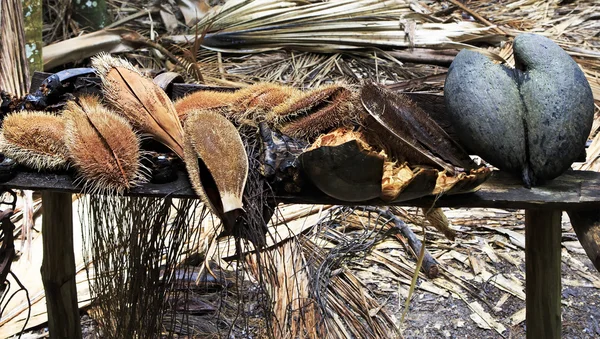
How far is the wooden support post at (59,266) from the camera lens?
6.27 ft

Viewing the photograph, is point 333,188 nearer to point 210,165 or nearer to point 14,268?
point 210,165

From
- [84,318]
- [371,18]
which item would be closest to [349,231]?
[84,318]

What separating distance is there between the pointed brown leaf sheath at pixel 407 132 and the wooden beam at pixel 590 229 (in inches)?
11.4

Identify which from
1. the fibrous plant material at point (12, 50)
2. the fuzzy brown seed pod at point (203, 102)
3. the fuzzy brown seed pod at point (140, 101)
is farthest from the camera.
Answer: the fibrous plant material at point (12, 50)

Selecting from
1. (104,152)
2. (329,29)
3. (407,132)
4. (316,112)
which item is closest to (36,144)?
(104,152)

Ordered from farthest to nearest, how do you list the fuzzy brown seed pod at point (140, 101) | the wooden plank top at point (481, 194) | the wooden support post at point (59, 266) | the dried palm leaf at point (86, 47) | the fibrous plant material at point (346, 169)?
the dried palm leaf at point (86, 47), the wooden support post at point (59, 266), the fuzzy brown seed pod at point (140, 101), the wooden plank top at point (481, 194), the fibrous plant material at point (346, 169)

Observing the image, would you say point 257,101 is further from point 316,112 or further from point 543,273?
point 543,273

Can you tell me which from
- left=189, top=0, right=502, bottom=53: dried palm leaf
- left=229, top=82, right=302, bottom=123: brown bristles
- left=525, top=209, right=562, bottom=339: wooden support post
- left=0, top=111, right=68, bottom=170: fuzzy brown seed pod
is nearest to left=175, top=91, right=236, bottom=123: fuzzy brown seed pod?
left=229, top=82, right=302, bottom=123: brown bristles

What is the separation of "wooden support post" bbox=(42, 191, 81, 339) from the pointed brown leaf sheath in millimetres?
998

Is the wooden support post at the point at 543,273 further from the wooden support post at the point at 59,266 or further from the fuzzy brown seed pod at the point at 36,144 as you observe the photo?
the wooden support post at the point at 59,266

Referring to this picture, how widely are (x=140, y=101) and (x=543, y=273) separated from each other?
1.14m

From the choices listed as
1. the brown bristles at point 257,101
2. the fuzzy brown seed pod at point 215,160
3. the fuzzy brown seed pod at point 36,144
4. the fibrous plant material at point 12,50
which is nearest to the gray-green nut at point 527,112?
the brown bristles at point 257,101

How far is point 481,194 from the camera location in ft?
4.63

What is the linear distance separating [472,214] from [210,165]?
1.93 meters
